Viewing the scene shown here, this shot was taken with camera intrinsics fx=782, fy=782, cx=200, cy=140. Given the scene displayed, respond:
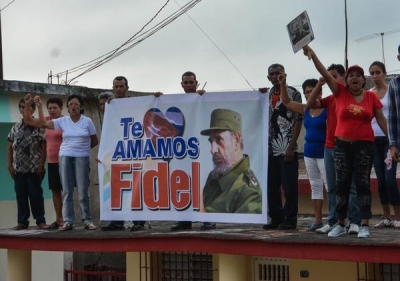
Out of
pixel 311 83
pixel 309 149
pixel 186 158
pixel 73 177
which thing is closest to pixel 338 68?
pixel 311 83

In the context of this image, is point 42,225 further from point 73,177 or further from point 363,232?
point 363,232

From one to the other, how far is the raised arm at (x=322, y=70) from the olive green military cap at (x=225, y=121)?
157 centimetres

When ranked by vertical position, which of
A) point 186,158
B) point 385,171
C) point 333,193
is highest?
point 186,158

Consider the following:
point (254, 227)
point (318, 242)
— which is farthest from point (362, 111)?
point (254, 227)

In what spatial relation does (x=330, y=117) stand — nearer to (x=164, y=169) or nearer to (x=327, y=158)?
(x=327, y=158)

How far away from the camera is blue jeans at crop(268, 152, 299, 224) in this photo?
8688 mm

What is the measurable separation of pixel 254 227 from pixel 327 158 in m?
1.89

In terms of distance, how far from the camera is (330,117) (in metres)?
8.08

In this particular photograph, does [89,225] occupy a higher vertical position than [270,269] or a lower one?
higher

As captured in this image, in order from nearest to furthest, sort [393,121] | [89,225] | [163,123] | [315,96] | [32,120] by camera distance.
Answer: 1. [315,96]
2. [393,121]
3. [163,123]
4. [32,120]
5. [89,225]

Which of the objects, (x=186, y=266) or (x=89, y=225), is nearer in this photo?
(x=89, y=225)

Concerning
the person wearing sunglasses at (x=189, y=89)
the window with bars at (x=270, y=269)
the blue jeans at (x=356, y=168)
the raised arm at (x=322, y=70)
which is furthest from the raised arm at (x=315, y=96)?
the window with bars at (x=270, y=269)

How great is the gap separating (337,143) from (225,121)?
69.3 inches

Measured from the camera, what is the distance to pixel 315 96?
7777 mm
